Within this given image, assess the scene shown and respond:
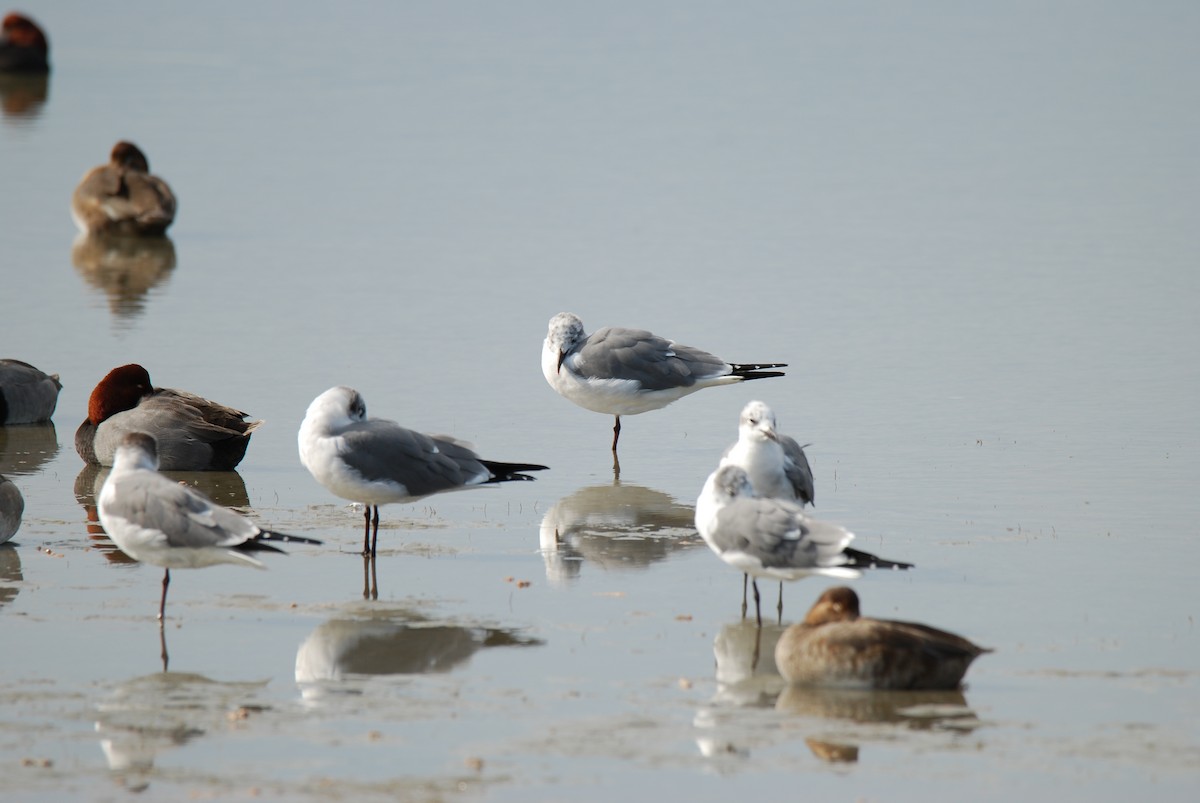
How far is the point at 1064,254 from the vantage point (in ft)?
58.0

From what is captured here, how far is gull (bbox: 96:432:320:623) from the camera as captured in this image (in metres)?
7.68

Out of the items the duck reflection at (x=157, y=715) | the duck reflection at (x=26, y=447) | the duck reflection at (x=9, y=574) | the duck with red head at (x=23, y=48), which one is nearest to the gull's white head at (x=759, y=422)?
→ the duck reflection at (x=157, y=715)

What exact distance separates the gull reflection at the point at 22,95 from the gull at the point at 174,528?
21771mm

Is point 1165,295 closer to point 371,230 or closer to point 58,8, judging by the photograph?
point 371,230

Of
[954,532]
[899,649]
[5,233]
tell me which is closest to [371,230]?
[5,233]

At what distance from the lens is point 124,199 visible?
19.7 meters

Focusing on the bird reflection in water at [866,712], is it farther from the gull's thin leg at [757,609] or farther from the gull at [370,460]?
the gull at [370,460]

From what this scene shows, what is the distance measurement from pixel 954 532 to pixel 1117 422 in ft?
9.62

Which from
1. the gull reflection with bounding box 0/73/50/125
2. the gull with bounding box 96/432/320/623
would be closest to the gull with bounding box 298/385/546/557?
the gull with bounding box 96/432/320/623

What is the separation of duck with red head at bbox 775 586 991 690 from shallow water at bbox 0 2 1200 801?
12 centimetres

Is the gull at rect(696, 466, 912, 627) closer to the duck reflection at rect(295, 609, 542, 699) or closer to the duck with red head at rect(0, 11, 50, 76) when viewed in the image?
the duck reflection at rect(295, 609, 542, 699)

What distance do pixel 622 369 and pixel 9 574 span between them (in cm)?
437

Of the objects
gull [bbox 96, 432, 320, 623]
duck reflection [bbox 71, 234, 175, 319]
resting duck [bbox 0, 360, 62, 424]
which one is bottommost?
gull [bbox 96, 432, 320, 623]

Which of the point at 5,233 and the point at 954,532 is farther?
the point at 5,233
